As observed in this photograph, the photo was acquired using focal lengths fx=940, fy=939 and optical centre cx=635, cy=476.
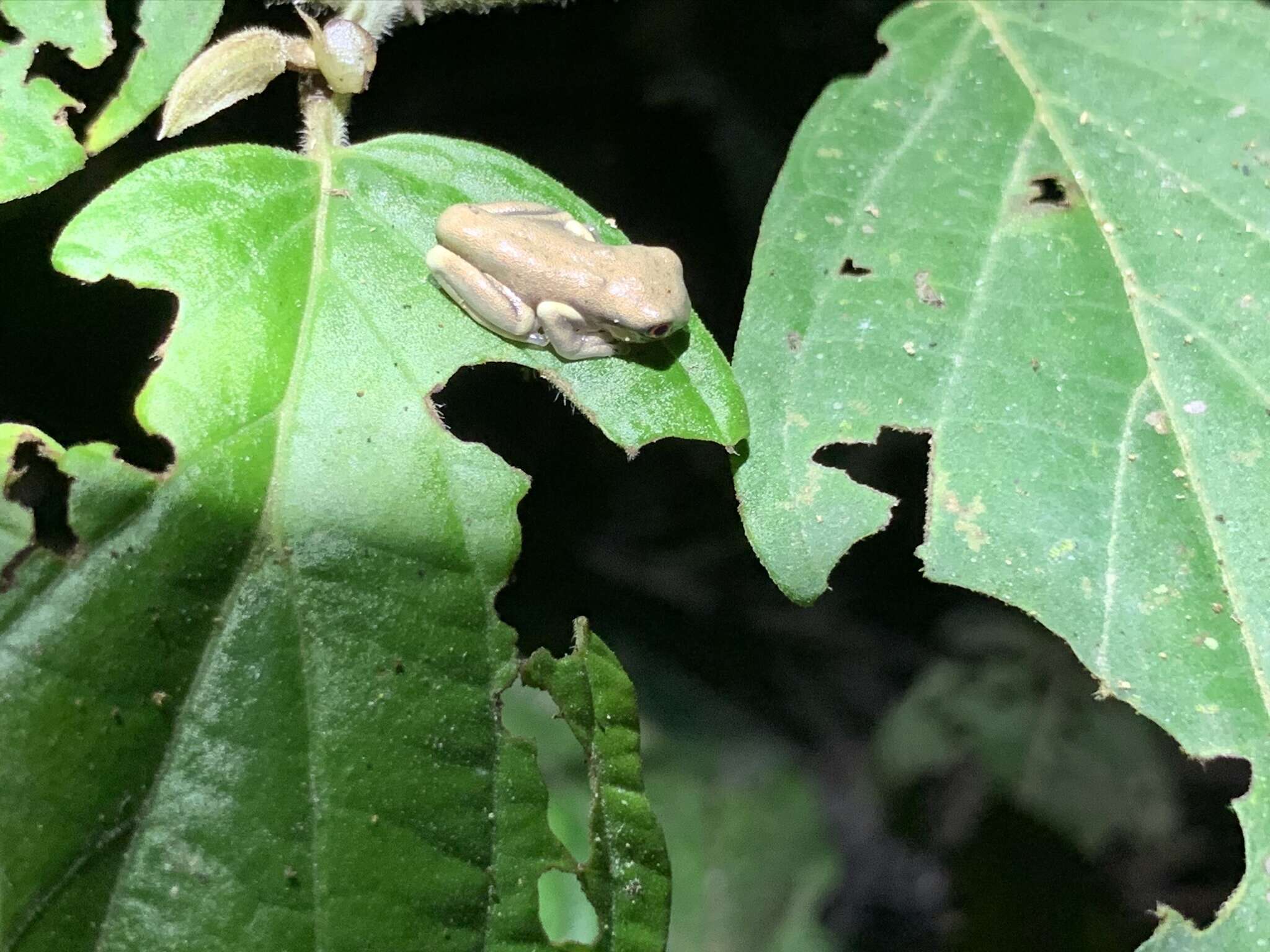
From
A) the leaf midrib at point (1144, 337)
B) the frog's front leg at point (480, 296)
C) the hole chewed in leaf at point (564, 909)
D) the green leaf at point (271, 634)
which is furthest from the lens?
the hole chewed in leaf at point (564, 909)

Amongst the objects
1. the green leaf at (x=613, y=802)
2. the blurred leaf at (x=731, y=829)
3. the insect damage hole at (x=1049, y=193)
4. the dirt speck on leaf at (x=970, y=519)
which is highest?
the insect damage hole at (x=1049, y=193)

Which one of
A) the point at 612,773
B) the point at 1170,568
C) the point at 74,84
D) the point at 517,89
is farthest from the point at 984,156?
the point at 74,84

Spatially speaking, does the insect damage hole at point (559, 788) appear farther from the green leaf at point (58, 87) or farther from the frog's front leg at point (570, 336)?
the green leaf at point (58, 87)

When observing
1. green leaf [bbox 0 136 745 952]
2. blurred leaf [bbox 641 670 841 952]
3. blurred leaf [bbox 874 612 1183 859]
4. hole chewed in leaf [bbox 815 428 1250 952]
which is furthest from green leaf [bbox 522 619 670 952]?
blurred leaf [bbox 874 612 1183 859]

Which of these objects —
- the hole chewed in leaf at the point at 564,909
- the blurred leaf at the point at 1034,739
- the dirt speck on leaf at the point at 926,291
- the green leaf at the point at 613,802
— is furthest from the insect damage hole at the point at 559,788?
the dirt speck on leaf at the point at 926,291

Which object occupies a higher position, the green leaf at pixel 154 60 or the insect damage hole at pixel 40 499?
the green leaf at pixel 154 60

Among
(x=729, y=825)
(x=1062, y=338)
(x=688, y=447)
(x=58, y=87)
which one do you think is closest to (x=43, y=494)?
(x=58, y=87)

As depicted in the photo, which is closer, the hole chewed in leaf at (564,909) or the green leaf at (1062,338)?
the green leaf at (1062,338)

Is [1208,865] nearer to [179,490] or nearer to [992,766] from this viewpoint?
[992,766]
